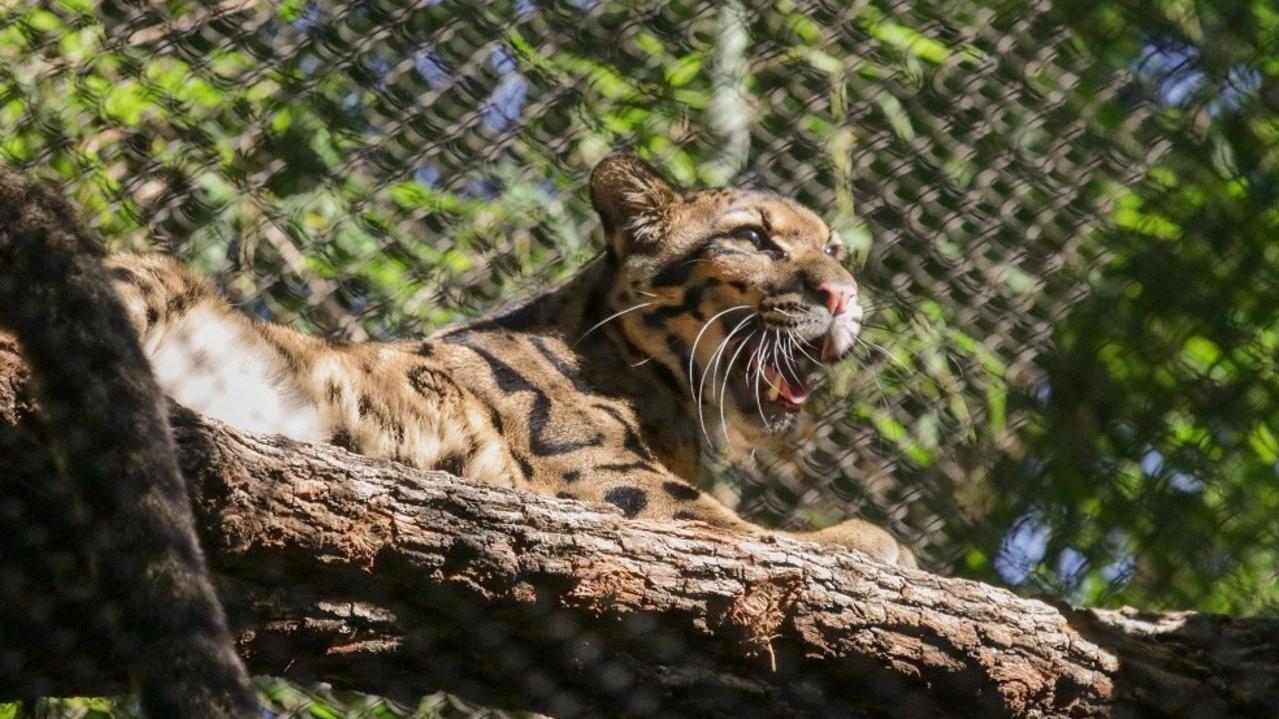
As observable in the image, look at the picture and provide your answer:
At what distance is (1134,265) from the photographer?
14.3 ft

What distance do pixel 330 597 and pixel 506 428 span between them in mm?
896

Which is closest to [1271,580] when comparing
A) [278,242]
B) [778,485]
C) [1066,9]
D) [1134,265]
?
[1134,265]

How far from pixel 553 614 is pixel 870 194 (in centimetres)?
243

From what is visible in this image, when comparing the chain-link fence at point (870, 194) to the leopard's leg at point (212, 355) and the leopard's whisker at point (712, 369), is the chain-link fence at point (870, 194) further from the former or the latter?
the leopard's leg at point (212, 355)

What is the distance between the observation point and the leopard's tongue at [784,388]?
135 inches

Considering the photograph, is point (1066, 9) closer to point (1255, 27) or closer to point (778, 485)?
point (1255, 27)

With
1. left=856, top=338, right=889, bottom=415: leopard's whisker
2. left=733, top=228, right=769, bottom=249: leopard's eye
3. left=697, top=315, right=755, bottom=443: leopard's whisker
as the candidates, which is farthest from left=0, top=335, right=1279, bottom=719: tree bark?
left=856, top=338, right=889, bottom=415: leopard's whisker

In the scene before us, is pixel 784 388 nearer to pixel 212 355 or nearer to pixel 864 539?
pixel 864 539

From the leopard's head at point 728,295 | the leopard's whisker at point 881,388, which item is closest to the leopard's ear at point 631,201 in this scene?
the leopard's head at point 728,295

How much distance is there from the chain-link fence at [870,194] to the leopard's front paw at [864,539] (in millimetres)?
1157

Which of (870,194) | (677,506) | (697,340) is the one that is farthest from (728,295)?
(870,194)

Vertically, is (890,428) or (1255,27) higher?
(1255,27)

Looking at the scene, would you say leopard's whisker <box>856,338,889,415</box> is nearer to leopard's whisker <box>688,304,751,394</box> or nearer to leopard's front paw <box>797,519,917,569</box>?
leopard's whisker <box>688,304,751,394</box>

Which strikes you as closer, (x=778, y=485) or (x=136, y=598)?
(x=136, y=598)
